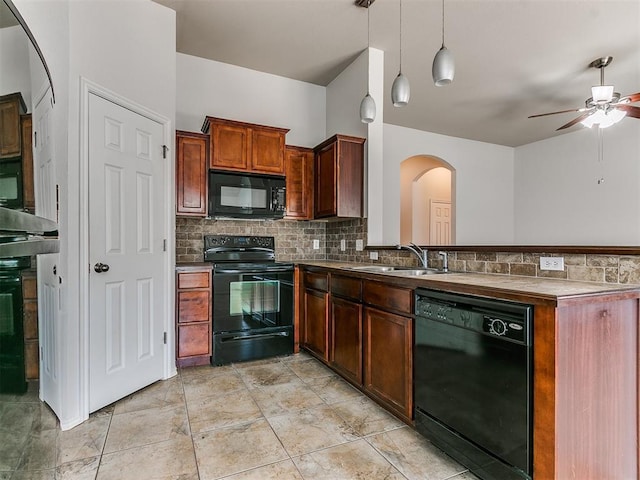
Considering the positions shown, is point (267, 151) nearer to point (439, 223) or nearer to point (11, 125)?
point (11, 125)

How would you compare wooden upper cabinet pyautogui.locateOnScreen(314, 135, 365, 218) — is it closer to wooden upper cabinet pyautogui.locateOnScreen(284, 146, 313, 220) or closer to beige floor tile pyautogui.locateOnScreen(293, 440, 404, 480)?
wooden upper cabinet pyautogui.locateOnScreen(284, 146, 313, 220)

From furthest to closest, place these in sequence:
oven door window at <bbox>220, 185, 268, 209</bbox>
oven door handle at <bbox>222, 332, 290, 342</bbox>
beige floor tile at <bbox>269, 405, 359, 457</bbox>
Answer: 1. oven door window at <bbox>220, 185, 268, 209</bbox>
2. oven door handle at <bbox>222, 332, 290, 342</bbox>
3. beige floor tile at <bbox>269, 405, 359, 457</bbox>

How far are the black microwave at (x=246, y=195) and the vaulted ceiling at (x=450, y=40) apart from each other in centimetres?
118

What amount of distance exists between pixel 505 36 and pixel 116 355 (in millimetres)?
4230

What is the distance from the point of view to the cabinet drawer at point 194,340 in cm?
290

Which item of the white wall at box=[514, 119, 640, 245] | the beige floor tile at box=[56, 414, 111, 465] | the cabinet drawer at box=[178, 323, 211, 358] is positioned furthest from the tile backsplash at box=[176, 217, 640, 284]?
the white wall at box=[514, 119, 640, 245]

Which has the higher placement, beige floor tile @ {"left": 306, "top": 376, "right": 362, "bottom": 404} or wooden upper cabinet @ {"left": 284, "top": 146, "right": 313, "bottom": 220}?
wooden upper cabinet @ {"left": 284, "top": 146, "right": 313, "bottom": 220}

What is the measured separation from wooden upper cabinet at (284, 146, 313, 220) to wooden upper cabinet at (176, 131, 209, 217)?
0.85 meters

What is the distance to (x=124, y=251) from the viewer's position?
2406mm

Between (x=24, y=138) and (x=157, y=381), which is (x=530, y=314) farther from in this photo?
(x=157, y=381)

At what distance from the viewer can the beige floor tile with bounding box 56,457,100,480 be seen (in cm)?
159

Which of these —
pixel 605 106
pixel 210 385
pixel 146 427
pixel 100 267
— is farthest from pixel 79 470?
pixel 605 106

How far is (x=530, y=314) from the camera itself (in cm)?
132

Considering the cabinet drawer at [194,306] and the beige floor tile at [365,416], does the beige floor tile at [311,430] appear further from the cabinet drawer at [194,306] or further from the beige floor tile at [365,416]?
the cabinet drawer at [194,306]
